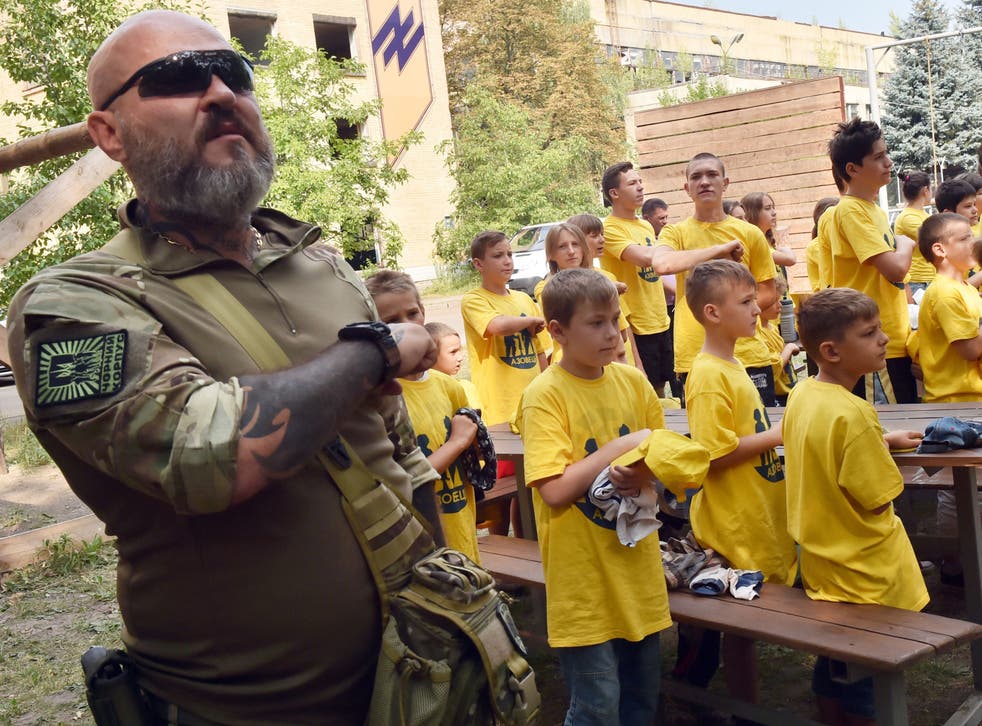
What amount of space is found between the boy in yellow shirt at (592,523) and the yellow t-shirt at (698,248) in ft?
8.38

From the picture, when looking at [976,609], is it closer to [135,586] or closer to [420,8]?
[135,586]

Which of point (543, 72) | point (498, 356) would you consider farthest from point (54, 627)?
point (543, 72)

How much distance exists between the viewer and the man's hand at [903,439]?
357cm

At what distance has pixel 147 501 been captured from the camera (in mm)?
1650

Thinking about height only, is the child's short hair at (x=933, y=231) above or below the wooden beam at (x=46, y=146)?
below

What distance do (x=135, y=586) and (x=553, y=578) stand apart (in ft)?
5.86

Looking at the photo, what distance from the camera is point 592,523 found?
324cm

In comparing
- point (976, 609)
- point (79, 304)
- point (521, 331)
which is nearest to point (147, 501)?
point (79, 304)

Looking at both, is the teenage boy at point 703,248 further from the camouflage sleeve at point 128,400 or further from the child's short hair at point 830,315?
the camouflage sleeve at point 128,400

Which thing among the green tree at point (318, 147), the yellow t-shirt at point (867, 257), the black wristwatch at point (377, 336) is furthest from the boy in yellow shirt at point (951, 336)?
the green tree at point (318, 147)

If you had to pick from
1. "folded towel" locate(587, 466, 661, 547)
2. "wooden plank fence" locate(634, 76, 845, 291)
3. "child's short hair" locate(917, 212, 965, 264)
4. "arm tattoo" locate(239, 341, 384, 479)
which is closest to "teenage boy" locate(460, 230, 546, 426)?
"child's short hair" locate(917, 212, 965, 264)

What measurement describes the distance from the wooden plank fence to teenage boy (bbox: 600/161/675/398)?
15.6 ft

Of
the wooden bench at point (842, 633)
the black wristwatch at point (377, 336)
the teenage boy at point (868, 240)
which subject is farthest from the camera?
the teenage boy at point (868, 240)

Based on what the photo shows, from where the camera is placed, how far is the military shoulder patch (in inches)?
58.5
